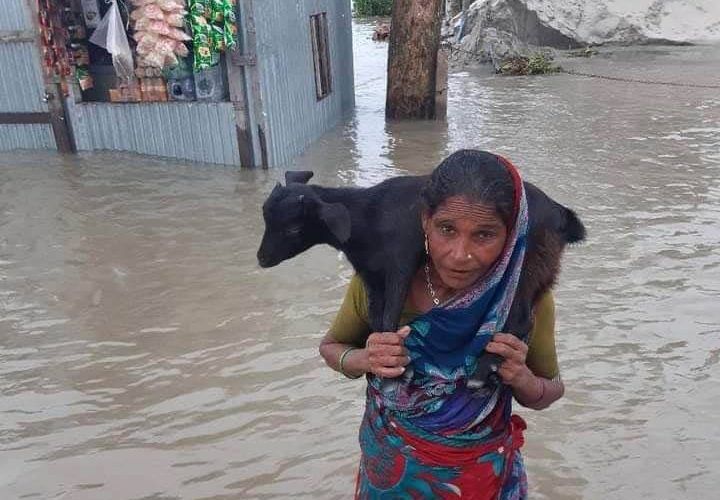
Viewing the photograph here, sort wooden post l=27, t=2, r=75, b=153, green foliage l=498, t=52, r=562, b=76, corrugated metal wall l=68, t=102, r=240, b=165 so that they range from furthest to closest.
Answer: green foliage l=498, t=52, r=562, b=76, wooden post l=27, t=2, r=75, b=153, corrugated metal wall l=68, t=102, r=240, b=165

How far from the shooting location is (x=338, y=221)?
209 centimetres

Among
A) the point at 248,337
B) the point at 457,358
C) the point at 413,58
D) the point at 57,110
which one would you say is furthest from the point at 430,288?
the point at 413,58

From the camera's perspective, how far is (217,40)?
6867 millimetres

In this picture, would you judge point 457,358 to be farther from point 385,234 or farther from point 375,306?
point 385,234

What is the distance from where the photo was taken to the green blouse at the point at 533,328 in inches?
67.4

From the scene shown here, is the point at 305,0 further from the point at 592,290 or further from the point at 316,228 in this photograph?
the point at 316,228

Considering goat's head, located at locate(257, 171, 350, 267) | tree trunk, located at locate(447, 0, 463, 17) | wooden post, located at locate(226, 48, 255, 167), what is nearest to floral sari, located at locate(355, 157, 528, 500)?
goat's head, located at locate(257, 171, 350, 267)

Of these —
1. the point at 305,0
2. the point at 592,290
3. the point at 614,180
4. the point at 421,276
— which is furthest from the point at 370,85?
the point at 421,276

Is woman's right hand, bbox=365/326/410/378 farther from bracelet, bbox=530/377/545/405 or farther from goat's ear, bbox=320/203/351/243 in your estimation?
goat's ear, bbox=320/203/351/243

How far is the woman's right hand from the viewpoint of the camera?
1596 mm

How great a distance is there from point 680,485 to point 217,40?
5.64m

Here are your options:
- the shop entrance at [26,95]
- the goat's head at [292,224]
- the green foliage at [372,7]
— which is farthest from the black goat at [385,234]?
the green foliage at [372,7]

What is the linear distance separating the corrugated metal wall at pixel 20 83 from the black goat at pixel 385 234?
6.60 m

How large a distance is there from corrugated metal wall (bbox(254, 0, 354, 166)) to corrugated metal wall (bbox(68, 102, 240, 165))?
0.47m
